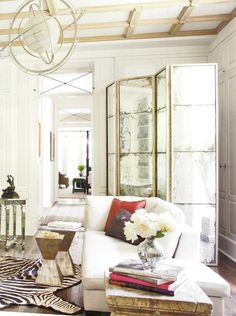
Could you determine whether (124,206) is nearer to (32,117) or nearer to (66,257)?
(66,257)

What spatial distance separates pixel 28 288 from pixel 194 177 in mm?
2355

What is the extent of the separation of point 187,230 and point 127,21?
9.67ft

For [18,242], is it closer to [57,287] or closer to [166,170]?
[57,287]

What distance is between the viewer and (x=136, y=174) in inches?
175

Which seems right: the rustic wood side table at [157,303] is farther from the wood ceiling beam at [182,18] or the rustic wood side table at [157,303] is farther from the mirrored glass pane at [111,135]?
the wood ceiling beam at [182,18]

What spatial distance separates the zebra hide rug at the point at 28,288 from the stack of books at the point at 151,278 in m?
0.96

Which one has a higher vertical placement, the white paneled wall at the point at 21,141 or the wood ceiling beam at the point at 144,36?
the wood ceiling beam at the point at 144,36

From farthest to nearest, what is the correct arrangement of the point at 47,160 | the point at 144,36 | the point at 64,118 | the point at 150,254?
1. the point at 64,118
2. the point at 47,160
3. the point at 144,36
4. the point at 150,254

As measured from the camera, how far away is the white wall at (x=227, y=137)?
410 centimetres

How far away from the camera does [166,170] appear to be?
3.90 meters

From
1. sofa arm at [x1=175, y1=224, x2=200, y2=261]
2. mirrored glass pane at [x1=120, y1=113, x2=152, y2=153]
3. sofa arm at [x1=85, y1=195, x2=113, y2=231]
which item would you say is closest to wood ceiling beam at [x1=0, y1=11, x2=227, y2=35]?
mirrored glass pane at [x1=120, y1=113, x2=152, y2=153]

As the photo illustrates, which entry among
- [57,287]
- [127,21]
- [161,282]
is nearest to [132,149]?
[127,21]

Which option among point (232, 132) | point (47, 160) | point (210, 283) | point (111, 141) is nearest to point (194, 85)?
point (232, 132)

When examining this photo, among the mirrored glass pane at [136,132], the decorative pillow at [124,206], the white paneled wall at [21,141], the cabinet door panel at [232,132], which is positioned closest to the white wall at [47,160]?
the white paneled wall at [21,141]
